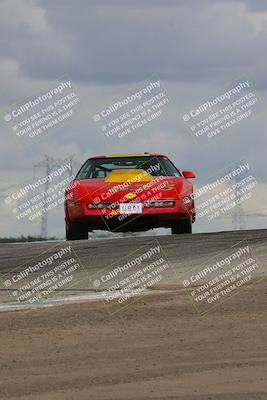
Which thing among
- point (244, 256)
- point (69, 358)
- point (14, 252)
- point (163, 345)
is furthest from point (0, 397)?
point (14, 252)

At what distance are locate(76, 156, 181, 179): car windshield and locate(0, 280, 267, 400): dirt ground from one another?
826cm

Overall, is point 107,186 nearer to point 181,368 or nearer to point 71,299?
point 71,299

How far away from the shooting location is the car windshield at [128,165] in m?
20.9

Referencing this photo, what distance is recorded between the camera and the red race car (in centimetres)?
1984

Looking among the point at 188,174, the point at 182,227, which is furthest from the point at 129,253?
the point at 188,174

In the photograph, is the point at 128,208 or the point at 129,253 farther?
the point at 128,208

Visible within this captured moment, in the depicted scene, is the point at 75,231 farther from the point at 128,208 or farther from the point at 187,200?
the point at 187,200

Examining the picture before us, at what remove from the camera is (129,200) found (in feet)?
64.9

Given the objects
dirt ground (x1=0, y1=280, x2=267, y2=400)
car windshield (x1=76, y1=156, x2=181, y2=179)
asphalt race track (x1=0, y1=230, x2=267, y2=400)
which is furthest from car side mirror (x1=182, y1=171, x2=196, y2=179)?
dirt ground (x1=0, y1=280, x2=267, y2=400)

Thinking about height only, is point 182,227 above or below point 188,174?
below

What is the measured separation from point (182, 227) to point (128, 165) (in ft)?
5.08

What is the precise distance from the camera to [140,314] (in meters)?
11.6

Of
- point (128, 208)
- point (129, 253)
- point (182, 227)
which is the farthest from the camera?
point (182, 227)

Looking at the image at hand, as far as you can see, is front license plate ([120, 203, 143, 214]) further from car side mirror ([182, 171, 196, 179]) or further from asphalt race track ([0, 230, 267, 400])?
asphalt race track ([0, 230, 267, 400])
